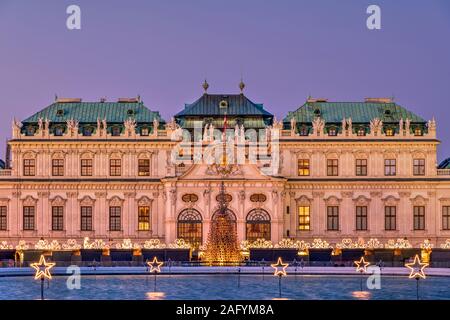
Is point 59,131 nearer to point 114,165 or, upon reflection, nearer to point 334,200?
point 114,165

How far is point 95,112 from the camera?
92562 mm

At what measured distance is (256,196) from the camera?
87812 millimetres

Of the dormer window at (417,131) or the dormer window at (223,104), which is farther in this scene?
the dormer window at (223,104)

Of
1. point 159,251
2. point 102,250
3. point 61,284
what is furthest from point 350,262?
point 61,284

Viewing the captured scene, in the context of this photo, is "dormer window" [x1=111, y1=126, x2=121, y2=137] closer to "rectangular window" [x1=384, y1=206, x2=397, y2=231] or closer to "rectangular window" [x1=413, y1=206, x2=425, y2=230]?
"rectangular window" [x1=384, y1=206, x2=397, y2=231]

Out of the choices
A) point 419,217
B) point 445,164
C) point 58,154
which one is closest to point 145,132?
point 58,154

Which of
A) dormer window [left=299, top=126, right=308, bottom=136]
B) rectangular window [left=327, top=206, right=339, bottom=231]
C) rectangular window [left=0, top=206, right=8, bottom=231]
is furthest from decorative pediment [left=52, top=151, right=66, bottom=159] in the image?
rectangular window [left=327, top=206, right=339, bottom=231]

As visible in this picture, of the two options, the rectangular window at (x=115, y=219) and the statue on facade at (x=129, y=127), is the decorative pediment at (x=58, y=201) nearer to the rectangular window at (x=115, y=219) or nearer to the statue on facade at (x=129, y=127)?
the rectangular window at (x=115, y=219)

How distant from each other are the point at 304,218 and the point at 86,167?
70.6ft

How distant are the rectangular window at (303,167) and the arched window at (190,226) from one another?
10.9m

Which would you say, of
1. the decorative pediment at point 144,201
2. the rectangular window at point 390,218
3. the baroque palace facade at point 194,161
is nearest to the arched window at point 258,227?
the baroque palace facade at point 194,161

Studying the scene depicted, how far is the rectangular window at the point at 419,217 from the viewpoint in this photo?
90438 mm
